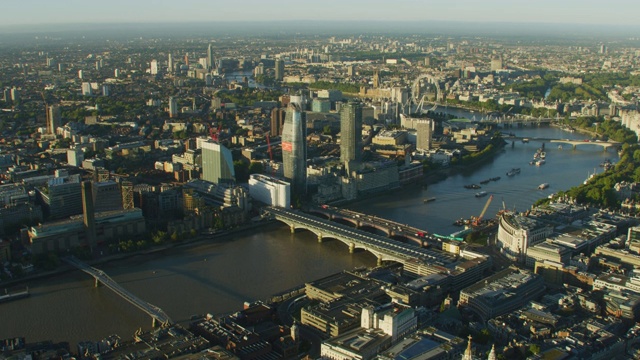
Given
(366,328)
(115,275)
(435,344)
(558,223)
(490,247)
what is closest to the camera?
(435,344)

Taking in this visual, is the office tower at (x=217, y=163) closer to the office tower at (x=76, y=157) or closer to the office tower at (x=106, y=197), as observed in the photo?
the office tower at (x=106, y=197)

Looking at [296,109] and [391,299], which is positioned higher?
[296,109]

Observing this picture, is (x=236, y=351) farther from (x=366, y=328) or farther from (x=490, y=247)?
(x=490, y=247)

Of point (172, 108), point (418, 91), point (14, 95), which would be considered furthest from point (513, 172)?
point (14, 95)

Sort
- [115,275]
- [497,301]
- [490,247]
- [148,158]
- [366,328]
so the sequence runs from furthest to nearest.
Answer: [148,158], [490,247], [115,275], [497,301], [366,328]

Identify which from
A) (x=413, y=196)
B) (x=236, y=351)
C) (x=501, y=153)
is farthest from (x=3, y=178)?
(x=501, y=153)

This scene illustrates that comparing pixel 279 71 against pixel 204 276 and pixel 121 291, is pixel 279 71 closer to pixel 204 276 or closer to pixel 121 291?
pixel 204 276

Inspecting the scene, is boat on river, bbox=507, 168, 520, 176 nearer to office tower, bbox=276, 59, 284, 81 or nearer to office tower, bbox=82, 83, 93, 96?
office tower, bbox=82, 83, 93, 96
